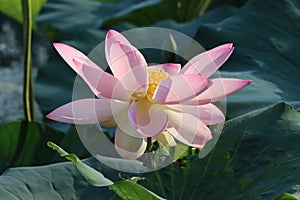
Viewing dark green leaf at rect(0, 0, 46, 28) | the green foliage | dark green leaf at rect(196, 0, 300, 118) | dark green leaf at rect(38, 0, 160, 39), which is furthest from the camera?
dark green leaf at rect(38, 0, 160, 39)

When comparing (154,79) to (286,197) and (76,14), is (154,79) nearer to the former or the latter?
(286,197)

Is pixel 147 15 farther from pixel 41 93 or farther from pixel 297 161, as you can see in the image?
pixel 297 161

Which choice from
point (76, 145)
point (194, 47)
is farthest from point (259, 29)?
point (76, 145)

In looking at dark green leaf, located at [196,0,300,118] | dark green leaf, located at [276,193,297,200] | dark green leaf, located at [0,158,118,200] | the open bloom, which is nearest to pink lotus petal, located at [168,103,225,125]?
the open bloom

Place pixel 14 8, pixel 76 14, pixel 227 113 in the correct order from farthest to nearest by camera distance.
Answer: pixel 76 14 → pixel 14 8 → pixel 227 113

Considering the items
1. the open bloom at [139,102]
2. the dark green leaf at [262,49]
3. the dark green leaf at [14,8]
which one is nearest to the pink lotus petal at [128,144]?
the open bloom at [139,102]

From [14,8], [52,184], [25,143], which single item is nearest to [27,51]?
[25,143]

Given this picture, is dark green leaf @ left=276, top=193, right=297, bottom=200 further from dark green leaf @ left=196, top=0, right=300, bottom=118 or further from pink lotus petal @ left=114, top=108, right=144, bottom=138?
dark green leaf @ left=196, top=0, right=300, bottom=118
